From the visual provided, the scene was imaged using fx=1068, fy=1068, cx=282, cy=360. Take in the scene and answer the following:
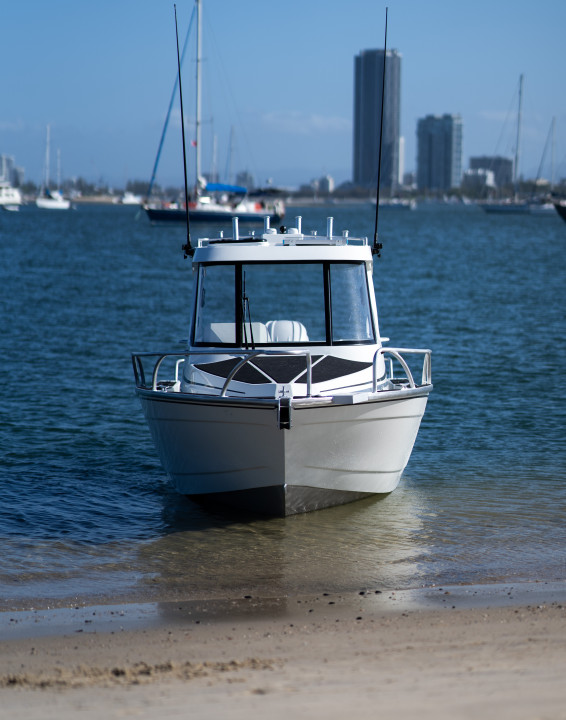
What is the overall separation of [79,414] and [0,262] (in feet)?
132

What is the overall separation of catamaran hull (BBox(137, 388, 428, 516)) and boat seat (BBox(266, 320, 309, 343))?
153 centimetres

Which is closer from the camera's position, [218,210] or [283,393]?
[283,393]

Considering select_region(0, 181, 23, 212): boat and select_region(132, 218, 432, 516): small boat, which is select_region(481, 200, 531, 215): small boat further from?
select_region(132, 218, 432, 516): small boat

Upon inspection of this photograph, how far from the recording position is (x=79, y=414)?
17.2m

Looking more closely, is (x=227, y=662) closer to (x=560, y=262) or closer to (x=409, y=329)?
(x=409, y=329)

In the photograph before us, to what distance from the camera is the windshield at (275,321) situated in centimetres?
1179

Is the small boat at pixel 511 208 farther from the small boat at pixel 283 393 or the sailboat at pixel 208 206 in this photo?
the small boat at pixel 283 393

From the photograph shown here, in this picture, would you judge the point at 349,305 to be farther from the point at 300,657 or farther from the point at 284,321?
the point at 300,657

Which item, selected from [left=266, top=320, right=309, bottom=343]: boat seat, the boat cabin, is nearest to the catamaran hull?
the boat cabin

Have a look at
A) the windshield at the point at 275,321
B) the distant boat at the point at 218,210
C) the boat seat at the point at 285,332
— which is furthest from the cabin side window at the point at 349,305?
the distant boat at the point at 218,210

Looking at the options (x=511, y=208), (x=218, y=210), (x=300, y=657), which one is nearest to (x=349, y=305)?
(x=300, y=657)

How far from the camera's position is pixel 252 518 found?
11047 mm

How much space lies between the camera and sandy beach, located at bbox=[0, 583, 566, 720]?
571cm

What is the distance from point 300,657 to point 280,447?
12.3 feet
